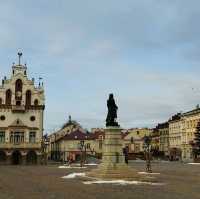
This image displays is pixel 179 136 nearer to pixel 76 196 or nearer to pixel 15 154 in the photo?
pixel 15 154

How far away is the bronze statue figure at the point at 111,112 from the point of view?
3581 cm

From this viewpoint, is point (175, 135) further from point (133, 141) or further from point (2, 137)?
point (2, 137)

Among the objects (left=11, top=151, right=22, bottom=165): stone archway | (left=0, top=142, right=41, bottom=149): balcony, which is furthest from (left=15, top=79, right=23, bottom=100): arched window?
(left=11, top=151, right=22, bottom=165): stone archway

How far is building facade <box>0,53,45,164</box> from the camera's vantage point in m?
86.5

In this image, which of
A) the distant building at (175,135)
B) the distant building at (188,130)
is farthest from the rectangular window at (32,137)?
the distant building at (175,135)

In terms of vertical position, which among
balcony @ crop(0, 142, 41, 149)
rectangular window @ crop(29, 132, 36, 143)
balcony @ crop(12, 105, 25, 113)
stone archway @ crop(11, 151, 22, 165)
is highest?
balcony @ crop(12, 105, 25, 113)

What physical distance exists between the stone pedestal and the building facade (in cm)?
5270

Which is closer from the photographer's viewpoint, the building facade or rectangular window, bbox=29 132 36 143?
the building facade

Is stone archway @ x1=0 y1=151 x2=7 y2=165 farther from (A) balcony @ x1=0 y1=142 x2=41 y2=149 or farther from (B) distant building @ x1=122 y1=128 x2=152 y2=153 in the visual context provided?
(B) distant building @ x1=122 y1=128 x2=152 y2=153

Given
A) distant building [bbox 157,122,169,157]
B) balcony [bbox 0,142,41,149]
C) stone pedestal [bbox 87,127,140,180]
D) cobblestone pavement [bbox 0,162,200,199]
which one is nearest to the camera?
cobblestone pavement [bbox 0,162,200,199]

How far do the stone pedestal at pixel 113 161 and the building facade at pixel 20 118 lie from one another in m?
52.7

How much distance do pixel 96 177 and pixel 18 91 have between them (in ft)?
189

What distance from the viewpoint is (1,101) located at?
88125mm

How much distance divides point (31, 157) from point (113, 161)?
55467 millimetres
